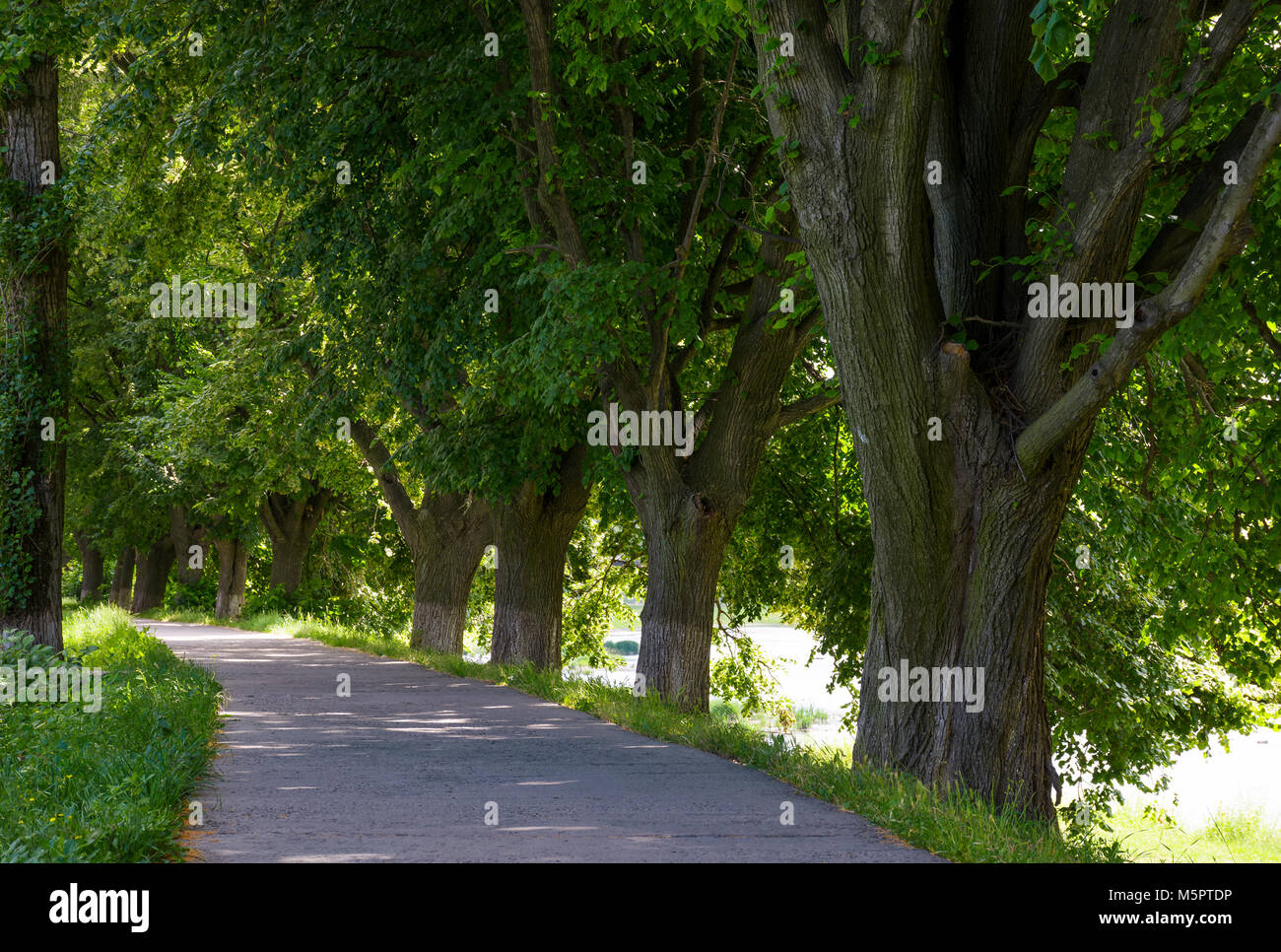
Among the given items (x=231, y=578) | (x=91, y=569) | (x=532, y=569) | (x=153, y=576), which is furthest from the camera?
(x=91, y=569)

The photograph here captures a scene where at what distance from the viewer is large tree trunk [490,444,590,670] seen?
18031mm

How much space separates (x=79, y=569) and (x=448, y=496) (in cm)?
5580

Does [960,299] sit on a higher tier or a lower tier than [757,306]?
lower

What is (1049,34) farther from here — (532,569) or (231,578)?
(231,578)

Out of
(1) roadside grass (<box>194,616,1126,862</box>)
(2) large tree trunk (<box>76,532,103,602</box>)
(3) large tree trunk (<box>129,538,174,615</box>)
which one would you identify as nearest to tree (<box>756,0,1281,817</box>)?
(1) roadside grass (<box>194,616,1126,862</box>)

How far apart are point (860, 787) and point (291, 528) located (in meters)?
30.2

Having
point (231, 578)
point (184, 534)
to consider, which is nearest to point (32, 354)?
point (231, 578)

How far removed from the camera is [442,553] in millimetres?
22406

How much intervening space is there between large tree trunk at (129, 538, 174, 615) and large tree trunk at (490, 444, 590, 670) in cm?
2844

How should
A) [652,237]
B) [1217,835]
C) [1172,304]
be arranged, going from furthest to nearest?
[1217,835] → [652,237] → [1172,304]

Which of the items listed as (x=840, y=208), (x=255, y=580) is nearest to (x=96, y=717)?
(x=840, y=208)

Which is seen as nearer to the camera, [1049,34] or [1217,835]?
[1049,34]
